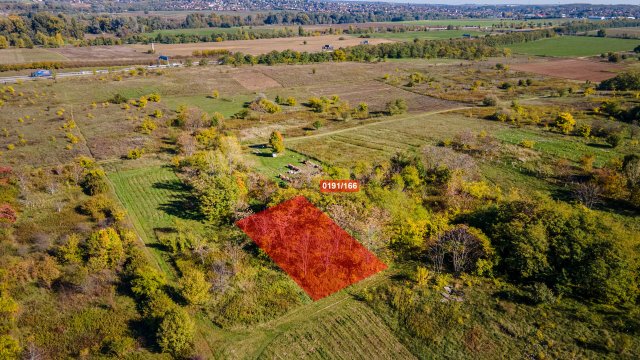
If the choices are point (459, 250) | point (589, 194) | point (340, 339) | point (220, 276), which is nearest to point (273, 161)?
point (220, 276)

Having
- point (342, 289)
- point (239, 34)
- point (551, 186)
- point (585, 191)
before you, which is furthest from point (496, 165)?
point (239, 34)

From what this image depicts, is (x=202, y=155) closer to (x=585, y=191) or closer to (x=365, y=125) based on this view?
(x=365, y=125)

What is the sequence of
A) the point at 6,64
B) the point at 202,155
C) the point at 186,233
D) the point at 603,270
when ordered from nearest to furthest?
the point at 603,270 → the point at 186,233 → the point at 202,155 → the point at 6,64

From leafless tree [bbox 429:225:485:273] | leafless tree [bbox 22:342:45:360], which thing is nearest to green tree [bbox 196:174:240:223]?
leafless tree [bbox 22:342:45:360]

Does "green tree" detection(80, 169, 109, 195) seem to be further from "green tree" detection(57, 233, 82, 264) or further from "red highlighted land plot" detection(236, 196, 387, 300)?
"red highlighted land plot" detection(236, 196, 387, 300)

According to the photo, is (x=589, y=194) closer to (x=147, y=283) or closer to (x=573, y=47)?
(x=147, y=283)

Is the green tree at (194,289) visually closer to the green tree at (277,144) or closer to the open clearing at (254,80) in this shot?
the green tree at (277,144)
